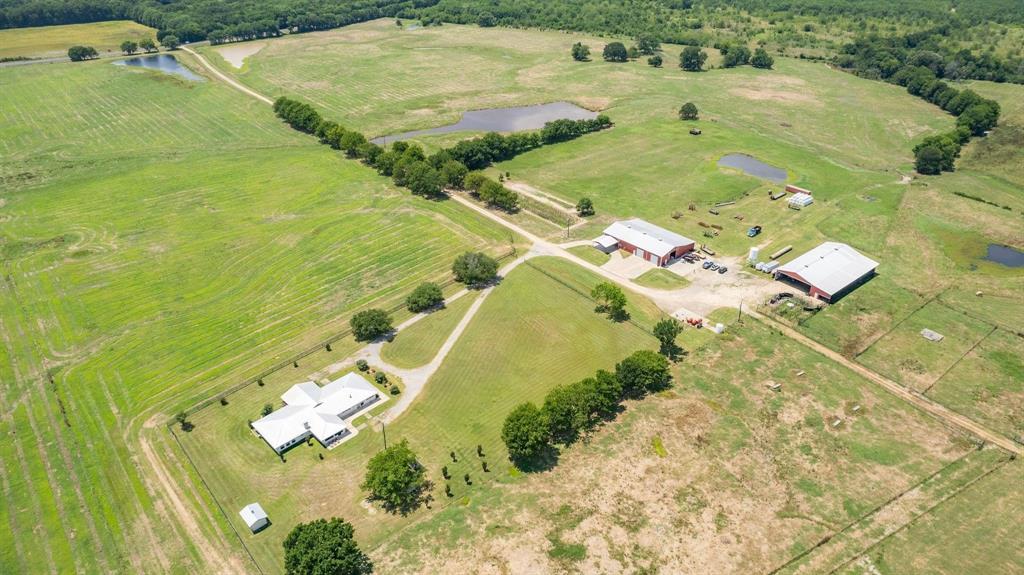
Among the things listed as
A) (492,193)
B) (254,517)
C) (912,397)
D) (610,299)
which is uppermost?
(492,193)

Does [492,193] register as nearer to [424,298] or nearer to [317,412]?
[424,298]

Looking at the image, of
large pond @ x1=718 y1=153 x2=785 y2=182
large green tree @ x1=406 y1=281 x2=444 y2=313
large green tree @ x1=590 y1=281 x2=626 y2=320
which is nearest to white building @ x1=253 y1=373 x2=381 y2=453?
large green tree @ x1=406 y1=281 x2=444 y2=313

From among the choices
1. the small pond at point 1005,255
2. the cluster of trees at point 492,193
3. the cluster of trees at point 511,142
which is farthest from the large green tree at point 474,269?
the small pond at point 1005,255

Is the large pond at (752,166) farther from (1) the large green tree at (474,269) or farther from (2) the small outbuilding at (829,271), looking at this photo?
(1) the large green tree at (474,269)

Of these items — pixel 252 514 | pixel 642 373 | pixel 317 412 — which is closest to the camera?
pixel 252 514

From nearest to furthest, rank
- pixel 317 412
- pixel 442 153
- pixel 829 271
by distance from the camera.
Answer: pixel 317 412
pixel 829 271
pixel 442 153

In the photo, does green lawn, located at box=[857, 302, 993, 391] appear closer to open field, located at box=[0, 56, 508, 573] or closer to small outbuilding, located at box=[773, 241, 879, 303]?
small outbuilding, located at box=[773, 241, 879, 303]

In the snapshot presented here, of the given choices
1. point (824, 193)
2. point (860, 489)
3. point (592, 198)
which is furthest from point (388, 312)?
point (824, 193)

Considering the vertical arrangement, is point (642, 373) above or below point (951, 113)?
below

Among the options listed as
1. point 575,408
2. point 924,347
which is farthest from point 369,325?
point 924,347
